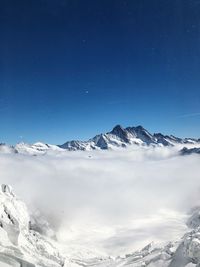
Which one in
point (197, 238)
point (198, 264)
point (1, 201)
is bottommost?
point (198, 264)

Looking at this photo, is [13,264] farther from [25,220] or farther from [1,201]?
[25,220]

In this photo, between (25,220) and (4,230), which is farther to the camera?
(25,220)

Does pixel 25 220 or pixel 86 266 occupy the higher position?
pixel 25 220

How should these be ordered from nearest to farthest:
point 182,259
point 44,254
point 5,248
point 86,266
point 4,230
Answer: point 182,259 < point 5,248 < point 4,230 < point 44,254 < point 86,266

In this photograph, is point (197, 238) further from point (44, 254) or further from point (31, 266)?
point (44, 254)

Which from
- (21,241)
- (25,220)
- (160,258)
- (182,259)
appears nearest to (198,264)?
(182,259)

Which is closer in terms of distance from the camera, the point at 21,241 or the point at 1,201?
the point at 21,241

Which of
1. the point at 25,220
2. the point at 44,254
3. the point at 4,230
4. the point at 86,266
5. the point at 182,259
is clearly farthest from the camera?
the point at 25,220

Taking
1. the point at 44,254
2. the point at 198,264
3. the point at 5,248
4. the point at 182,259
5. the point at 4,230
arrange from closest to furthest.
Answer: the point at 198,264
the point at 182,259
the point at 5,248
the point at 4,230
the point at 44,254

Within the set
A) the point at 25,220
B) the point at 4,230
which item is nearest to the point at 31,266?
the point at 4,230
